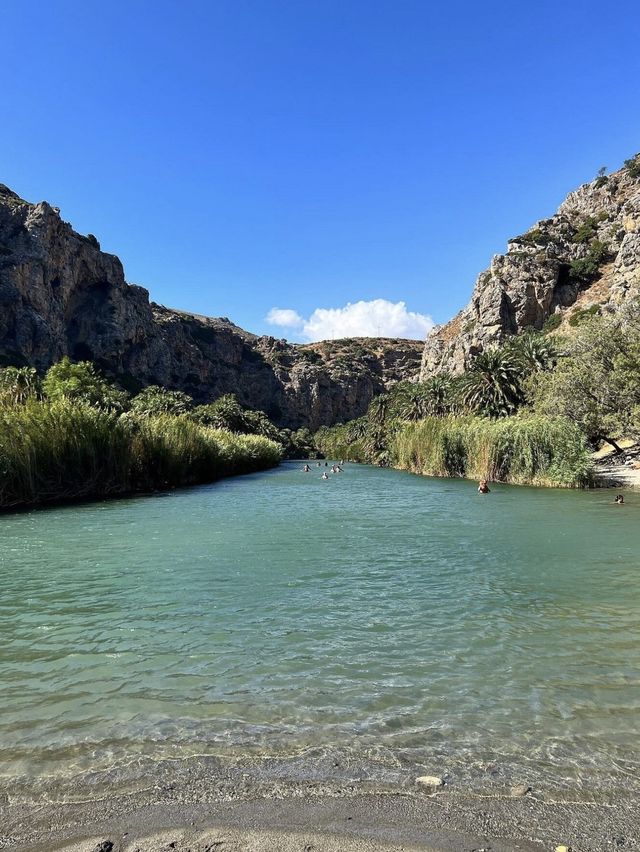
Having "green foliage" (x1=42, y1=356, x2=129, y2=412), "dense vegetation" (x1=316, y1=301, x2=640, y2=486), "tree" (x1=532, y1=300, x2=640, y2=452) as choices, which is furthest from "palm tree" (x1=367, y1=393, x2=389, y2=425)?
"tree" (x1=532, y1=300, x2=640, y2=452)

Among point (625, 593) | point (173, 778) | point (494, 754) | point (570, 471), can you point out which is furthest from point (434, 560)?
point (570, 471)

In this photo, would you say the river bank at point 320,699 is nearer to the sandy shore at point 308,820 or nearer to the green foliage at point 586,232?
the sandy shore at point 308,820

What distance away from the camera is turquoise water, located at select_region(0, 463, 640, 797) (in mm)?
4684

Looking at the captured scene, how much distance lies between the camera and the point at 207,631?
789 cm

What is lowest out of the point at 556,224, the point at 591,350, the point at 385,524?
the point at 385,524

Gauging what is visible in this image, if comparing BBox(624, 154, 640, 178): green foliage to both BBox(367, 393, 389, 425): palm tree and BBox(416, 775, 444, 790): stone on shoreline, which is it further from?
BBox(416, 775, 444, 790): stone on shoreline

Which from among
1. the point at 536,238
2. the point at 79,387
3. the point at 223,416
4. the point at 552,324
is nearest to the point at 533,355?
the point at 552,324

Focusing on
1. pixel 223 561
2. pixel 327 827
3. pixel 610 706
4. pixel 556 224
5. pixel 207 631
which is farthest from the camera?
pixel 556 224

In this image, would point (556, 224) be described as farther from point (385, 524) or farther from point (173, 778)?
point (173, 778)

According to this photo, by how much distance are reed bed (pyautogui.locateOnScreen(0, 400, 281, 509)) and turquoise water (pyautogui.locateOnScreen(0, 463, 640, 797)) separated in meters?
11.8

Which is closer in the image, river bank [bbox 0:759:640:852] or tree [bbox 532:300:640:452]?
river bank [bbox 0:759:640:852]

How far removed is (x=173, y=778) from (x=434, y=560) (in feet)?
32.4

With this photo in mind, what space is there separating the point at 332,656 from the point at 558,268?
391 feet

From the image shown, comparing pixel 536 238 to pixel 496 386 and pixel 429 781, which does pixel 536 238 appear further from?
pixel 429 781
